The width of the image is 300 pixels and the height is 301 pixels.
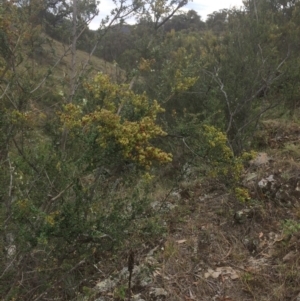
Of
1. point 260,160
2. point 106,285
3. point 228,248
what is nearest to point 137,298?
point 106,285

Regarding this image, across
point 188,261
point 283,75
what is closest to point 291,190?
point 188,261

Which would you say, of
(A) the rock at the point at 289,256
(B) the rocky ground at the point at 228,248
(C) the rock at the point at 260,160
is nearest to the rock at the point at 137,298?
(B) the rocky ground at the point at 228,248

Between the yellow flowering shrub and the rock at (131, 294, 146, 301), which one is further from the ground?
the yellow flowering shrub


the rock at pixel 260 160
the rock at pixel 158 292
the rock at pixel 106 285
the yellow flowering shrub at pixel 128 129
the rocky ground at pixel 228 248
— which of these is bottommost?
the rock at pixel 106 285

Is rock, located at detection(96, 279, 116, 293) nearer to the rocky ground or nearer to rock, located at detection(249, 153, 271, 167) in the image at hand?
Result: the rocky ground

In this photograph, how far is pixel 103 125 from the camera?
95.0 inches

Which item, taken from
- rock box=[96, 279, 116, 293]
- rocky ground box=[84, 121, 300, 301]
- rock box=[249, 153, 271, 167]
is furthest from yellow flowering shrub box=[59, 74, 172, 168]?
rock box=[249, 153, 271, 167]

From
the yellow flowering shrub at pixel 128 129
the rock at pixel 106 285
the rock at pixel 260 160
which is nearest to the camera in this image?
the yellow flowering shrub at pixel 128 129

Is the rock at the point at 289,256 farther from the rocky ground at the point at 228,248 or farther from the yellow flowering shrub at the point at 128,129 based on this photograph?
the yellow flowering shrub at the point at 128,129

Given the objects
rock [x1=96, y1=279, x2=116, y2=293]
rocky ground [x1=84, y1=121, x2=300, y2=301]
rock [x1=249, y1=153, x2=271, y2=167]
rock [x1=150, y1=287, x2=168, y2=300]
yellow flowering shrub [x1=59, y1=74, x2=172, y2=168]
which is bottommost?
rock [x1=96, y1=279, x2=116, y2=293]

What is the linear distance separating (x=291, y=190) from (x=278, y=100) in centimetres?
243

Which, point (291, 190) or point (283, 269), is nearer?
point (283, 269)

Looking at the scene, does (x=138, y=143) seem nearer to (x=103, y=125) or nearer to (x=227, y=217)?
(x=103, y=125)

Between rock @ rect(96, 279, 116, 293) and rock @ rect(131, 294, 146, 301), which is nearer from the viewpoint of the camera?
rock @ rect(131, 294, 146, 301)
